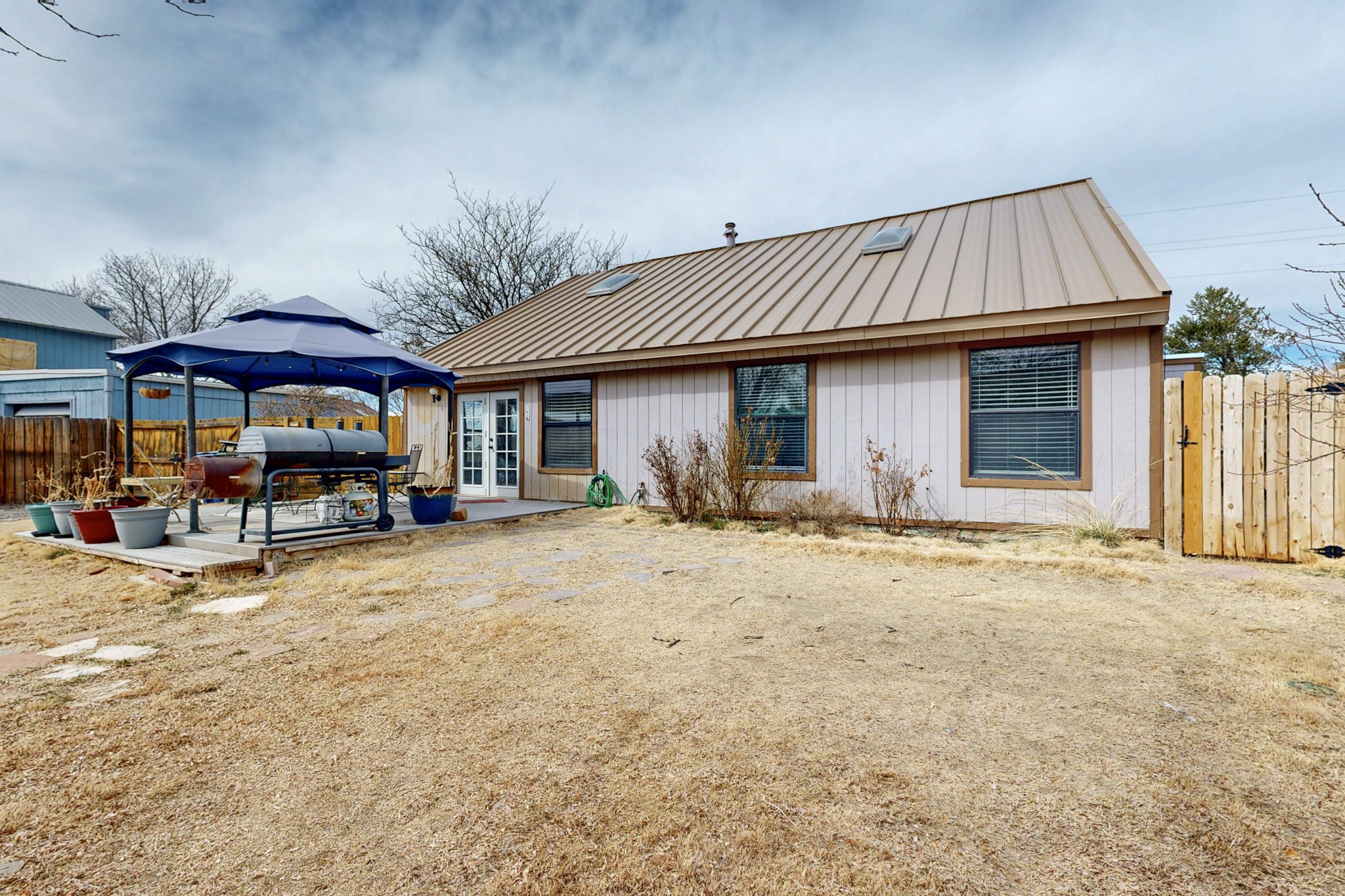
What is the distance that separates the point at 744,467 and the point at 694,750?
18.2ft

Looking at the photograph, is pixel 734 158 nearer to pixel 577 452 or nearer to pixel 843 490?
pixel 577 452

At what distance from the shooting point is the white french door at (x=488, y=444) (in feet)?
33.6

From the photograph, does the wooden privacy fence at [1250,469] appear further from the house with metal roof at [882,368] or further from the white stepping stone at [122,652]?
the white stepping stone at [122,652]

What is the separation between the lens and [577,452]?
9484mm

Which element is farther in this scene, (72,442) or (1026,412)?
(72,442)

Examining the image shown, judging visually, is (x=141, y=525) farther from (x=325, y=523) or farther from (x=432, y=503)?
(x=432, y=503)

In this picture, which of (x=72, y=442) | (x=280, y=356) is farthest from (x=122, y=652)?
(x=72, y=442)

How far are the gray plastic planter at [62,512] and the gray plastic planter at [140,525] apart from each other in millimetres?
940

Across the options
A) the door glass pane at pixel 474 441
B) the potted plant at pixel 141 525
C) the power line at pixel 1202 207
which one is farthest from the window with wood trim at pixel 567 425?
the power line at pixel 1202 207

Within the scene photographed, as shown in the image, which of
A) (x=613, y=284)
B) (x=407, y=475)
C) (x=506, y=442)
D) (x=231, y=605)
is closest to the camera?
(x=231, y=605)

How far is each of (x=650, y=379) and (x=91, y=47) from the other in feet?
21.4

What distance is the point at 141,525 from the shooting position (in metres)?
Result: 5.45

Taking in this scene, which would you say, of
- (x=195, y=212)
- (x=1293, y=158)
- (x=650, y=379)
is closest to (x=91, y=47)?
(x=650, y=379)

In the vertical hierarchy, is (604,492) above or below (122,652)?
above
